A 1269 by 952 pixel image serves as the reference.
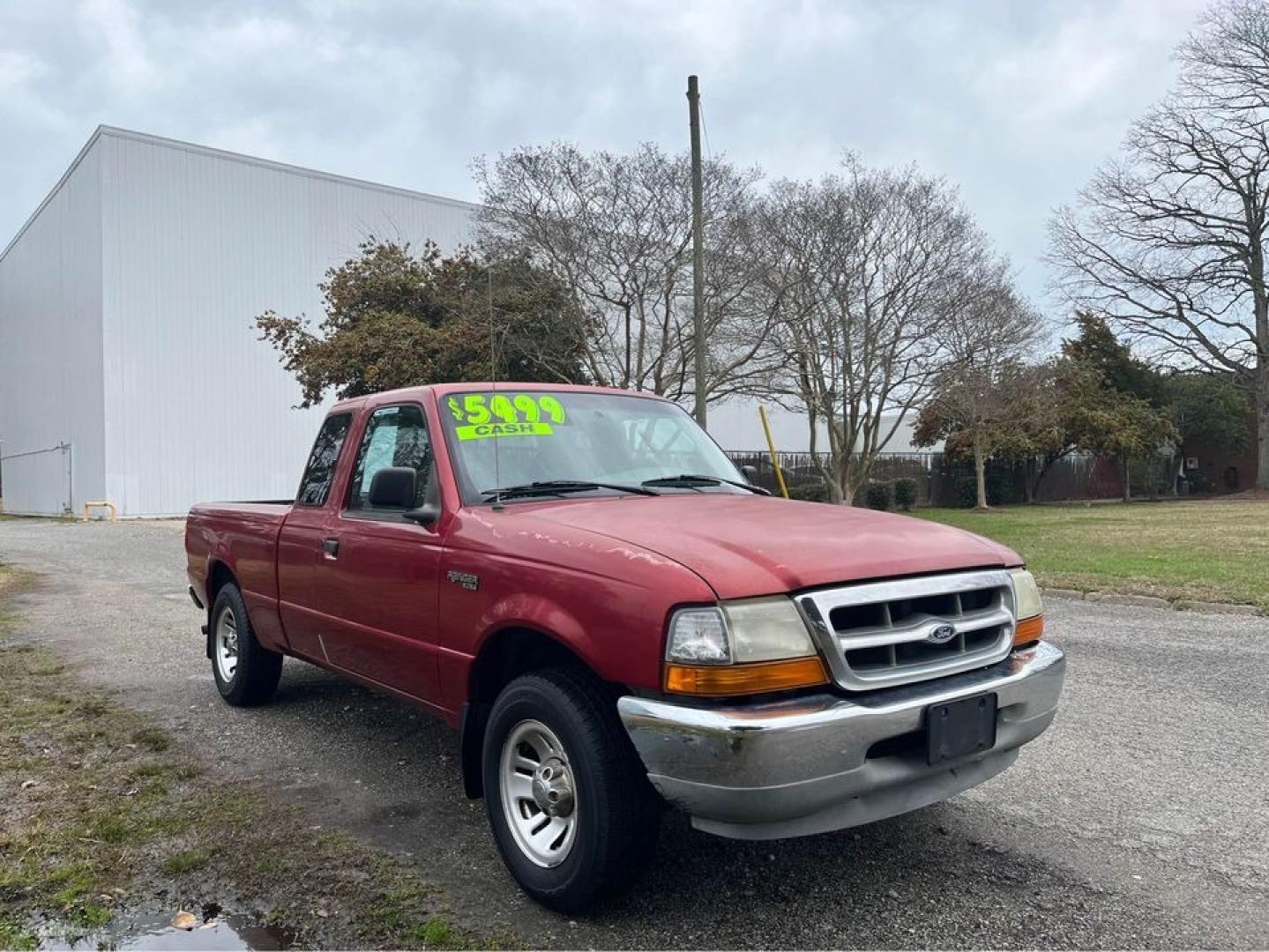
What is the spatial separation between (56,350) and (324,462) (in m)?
41.7

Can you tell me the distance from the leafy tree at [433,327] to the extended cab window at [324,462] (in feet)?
42.1

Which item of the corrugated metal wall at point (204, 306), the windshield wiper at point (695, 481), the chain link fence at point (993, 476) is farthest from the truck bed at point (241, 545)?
the corrugated metal wall at point (204, 306)

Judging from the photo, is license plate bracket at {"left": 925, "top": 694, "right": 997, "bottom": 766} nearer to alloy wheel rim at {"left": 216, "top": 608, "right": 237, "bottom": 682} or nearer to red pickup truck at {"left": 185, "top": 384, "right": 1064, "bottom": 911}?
red pickup truck at {"left": 185, "top": 384, "right": 1064, "bottom": 911}

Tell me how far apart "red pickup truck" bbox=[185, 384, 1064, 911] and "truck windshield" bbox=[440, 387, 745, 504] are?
14 millimetres

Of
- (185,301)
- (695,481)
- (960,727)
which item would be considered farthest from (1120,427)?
(960,727)

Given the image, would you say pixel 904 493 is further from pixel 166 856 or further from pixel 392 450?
pixel 166 856

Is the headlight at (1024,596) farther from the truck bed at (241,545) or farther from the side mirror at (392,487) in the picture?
the truck bed at (241,545)

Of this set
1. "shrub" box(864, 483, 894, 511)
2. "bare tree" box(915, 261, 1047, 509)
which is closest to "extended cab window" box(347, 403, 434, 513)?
"bare tree" box(915, 261, 1047, 509)

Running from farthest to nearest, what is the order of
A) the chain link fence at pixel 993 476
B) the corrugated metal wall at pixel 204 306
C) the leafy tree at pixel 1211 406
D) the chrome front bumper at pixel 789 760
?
the leafy tree at pixel 1211 406 → the corrugated metal wall at pixel 204 306 → the chain link fence at pixel 993 476 → the chrome front bumper at pixel 789 760

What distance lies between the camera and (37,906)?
3.37 m

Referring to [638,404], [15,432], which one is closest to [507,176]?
[638,404]

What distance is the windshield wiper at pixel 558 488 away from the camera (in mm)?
3973

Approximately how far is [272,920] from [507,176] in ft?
58.6

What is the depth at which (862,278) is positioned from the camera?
20.1m
